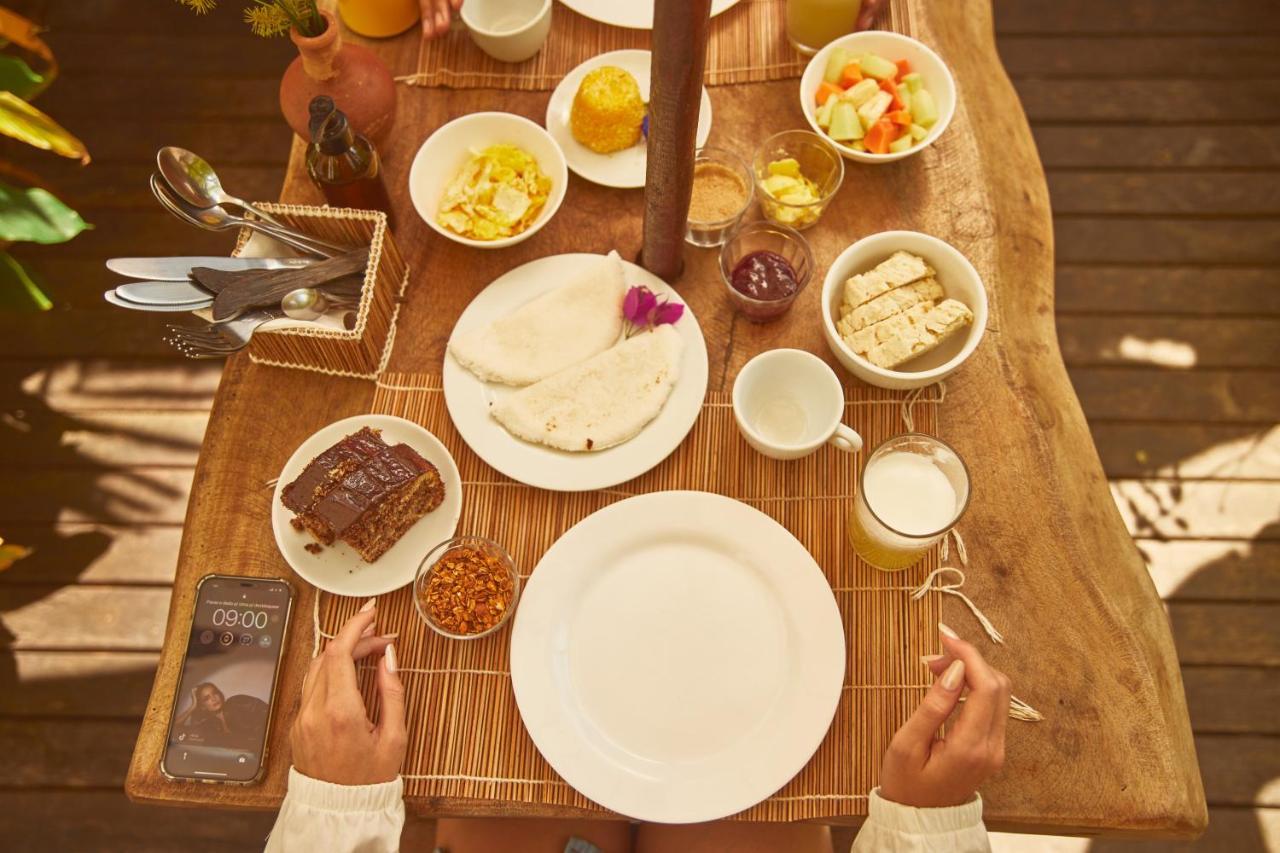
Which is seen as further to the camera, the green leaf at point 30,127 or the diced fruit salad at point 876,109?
the green leaf at point 30,127

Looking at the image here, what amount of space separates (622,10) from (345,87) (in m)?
0.64

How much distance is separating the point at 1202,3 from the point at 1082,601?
282cm

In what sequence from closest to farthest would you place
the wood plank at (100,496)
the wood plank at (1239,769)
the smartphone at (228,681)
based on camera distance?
the smartphone at (228,681) < the wood plank at (1239,769) < the wood plank at (100,496)

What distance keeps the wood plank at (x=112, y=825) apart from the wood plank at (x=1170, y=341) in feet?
9.54

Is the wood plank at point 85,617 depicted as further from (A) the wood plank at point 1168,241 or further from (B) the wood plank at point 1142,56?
(B) the wood plank at point 1142,56

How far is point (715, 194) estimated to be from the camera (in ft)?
5.84

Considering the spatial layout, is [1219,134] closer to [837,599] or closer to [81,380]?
[837,599]

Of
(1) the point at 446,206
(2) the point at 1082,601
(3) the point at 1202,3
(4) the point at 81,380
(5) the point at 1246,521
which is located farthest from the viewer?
(3) the point at 1202,3

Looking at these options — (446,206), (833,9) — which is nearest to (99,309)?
(446,206)

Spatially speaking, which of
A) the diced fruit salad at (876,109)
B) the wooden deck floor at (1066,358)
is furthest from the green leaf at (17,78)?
the diced fruit salad at (876,109)

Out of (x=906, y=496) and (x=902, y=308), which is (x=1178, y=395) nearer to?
(x=902, y=308)

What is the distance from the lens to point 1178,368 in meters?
2.91

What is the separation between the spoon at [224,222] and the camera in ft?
5.42

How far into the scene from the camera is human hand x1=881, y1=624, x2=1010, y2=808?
4.37ft
